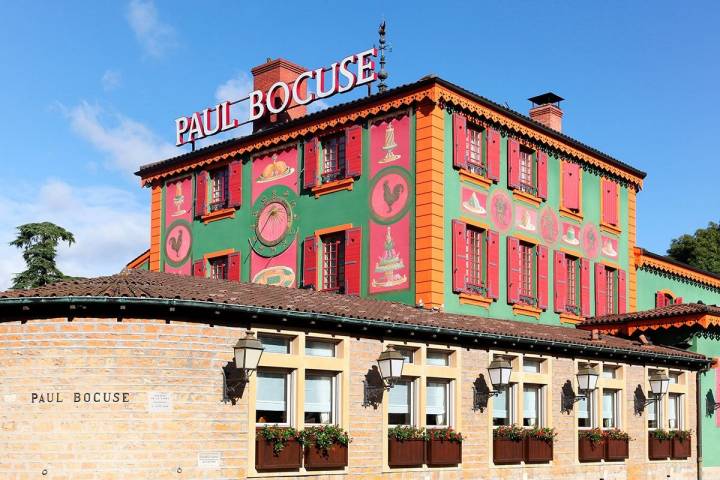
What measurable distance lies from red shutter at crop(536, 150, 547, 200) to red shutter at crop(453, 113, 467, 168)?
380cm

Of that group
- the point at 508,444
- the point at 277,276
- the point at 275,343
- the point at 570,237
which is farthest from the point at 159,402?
the point at 570,237

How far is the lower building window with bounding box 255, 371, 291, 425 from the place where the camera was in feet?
60.1

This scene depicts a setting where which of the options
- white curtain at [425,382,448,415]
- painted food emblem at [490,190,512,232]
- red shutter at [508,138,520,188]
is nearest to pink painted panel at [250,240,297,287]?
painted food emblem at [490,190,512,232]

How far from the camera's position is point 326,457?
62.1ft

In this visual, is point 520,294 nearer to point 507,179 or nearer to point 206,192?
point 507,179

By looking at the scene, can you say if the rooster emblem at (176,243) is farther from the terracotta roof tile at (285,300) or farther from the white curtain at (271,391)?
the white curtain at (271,391)

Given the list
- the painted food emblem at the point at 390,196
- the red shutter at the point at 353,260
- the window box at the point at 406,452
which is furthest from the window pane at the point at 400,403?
the painted food emblem at the point at 390,196

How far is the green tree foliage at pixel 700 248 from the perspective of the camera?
2356 inches

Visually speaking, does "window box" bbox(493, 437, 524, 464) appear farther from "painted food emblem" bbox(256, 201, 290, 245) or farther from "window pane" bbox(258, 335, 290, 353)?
"painted food emblem" bbox(256, 201, 290, 245)

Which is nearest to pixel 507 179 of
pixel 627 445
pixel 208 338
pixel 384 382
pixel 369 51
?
pixel 369 51

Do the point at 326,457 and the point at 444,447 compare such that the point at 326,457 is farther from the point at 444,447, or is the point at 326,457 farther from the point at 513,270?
the point at 513,270

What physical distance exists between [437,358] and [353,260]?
6929 mm

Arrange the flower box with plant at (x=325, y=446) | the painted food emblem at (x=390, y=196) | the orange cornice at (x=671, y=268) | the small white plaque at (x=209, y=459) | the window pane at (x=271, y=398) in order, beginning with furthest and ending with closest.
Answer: the orange cornice at (x=671, y=268) < the painted food emblem at (x=390, y=196) < the flower box with plant at (x=325, y=446) < the window pane at (x=271, y=398) < the small white plaque at (x=209, y=459)

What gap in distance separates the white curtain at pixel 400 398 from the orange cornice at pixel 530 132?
918cm
